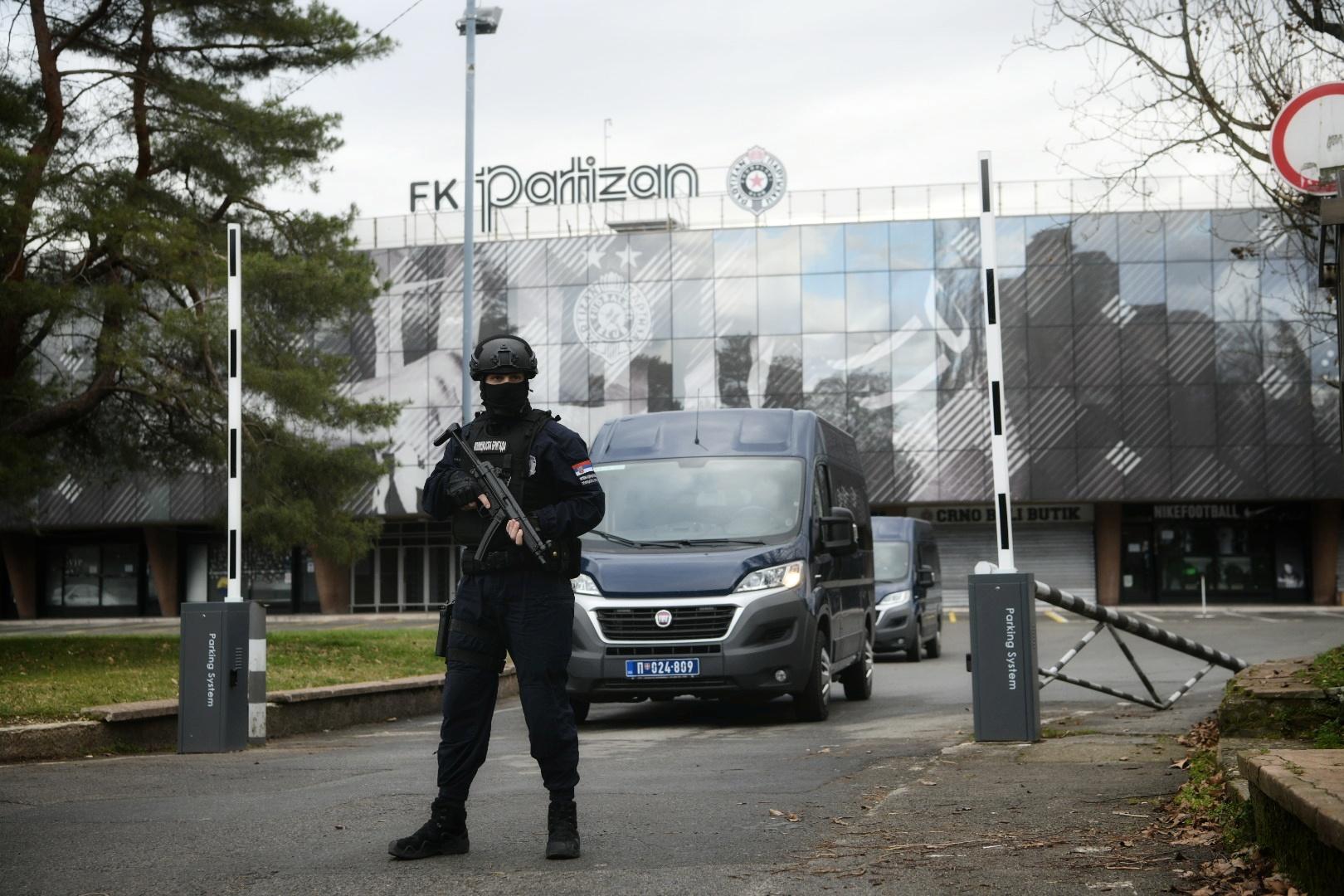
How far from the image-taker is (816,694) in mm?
12609

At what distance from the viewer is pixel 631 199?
173 ft

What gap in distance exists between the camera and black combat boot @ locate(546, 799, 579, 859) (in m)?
5.87

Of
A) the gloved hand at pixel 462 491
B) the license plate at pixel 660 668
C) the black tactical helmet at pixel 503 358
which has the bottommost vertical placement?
the license plate at pixel 660 668

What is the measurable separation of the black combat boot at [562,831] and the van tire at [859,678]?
9.08 m

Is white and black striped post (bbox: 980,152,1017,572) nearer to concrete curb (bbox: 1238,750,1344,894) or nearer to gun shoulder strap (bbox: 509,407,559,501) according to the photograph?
gun shoulder strap (bbox: 509,407,559,501)

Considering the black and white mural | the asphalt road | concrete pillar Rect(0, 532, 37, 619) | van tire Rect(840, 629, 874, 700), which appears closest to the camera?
the asphalt road

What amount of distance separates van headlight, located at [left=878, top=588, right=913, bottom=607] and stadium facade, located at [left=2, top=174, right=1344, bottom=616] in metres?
28.1

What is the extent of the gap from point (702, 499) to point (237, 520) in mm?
3717

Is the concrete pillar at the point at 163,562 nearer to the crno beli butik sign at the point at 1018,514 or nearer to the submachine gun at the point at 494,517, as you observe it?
the crno beli butik sign at the point at 1018,514

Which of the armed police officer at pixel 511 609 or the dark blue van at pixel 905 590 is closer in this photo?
the armed police officer at pixel 511 609

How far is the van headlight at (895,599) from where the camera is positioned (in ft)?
72.0

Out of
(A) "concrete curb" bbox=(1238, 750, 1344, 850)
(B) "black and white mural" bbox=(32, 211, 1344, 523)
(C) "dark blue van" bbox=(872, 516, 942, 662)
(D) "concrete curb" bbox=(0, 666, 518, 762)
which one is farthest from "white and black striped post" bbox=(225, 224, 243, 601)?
(B) "black and white mural" bbox=(32, 211, 1344, 523)

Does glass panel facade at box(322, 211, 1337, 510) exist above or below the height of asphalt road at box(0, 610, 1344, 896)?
above

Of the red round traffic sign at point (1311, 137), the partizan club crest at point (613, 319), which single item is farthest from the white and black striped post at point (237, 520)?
the partizan club crest at point (613, 319)
